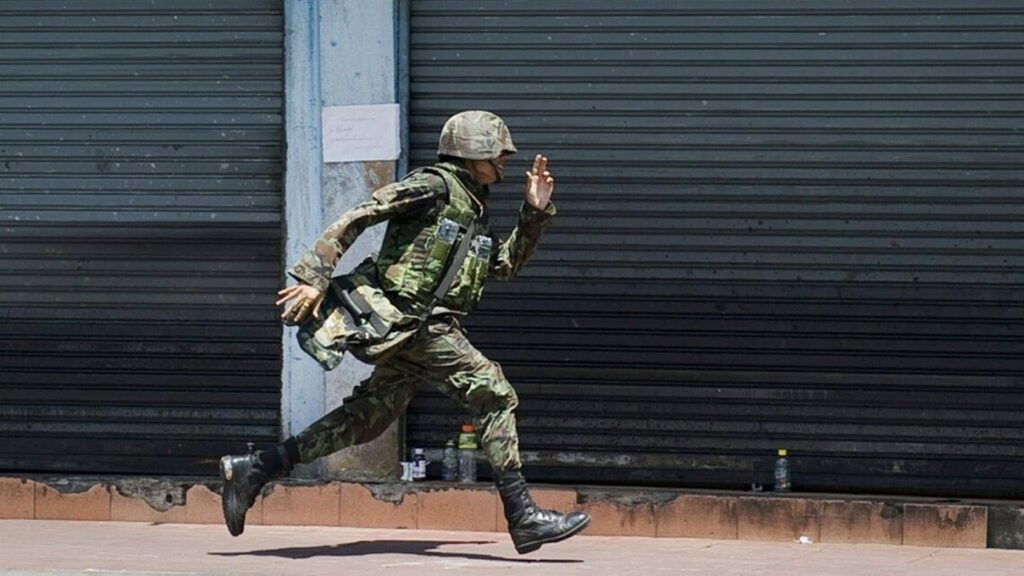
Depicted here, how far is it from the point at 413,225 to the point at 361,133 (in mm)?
1711

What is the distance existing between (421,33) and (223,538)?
256 cm

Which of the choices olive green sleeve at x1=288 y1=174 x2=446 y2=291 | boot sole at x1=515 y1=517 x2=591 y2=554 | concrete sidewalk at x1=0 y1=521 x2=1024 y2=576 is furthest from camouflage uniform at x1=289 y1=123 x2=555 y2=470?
concrete sidewalk at x1=0 y1=521 x2=1024 y2=576

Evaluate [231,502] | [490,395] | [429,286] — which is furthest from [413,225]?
[231,502]

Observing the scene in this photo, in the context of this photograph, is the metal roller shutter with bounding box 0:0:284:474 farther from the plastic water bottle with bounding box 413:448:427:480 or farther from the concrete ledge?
the plastic water bottle with bounding box 413:448:427:480

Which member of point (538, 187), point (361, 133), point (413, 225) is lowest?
point (413, 225)

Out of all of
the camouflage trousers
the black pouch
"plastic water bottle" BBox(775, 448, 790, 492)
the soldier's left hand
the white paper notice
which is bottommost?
"plastic water bottle" BBox(775, 448, 790, 492)

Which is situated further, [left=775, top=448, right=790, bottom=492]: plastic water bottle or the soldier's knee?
[left=775, top=448, right=790, bottom=492]: plastic water bottle

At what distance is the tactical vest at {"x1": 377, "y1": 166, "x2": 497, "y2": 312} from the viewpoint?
7719 millimetres

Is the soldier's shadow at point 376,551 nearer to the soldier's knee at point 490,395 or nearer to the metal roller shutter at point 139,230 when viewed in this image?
the soldier's knee at point 490,395

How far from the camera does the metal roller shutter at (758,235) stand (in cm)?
894

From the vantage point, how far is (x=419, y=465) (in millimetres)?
9430

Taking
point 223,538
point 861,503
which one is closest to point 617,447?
point 861,503

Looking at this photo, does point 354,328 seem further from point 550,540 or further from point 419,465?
point 419,465

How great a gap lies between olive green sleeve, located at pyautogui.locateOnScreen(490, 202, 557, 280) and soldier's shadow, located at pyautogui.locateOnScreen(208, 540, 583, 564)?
1.13 meters
